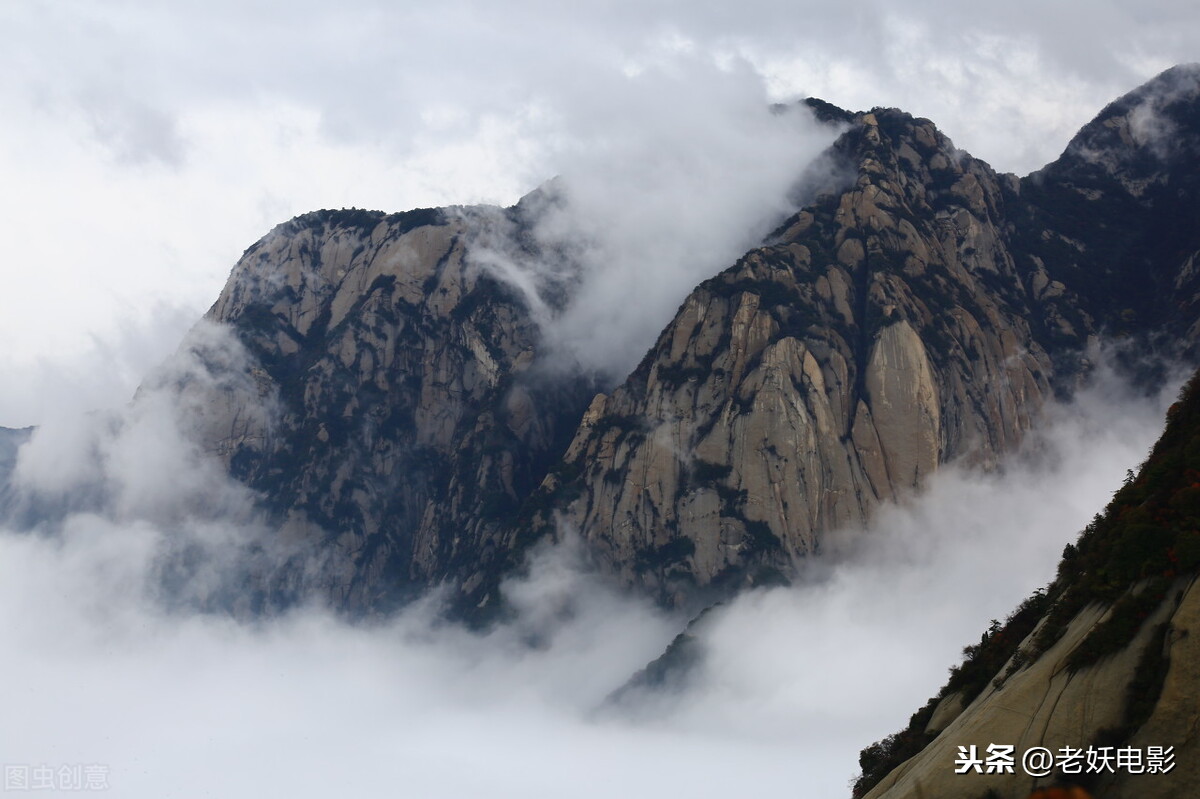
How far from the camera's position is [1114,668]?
289ft

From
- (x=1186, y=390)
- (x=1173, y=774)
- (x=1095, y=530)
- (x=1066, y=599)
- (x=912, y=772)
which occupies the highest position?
(x=1186, y=390)

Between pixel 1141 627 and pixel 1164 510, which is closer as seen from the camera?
pixel 1141 627

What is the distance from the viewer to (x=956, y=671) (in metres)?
127

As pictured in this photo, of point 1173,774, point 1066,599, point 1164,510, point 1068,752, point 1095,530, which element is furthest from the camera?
point 1095,530

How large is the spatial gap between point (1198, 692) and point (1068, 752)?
1030 centimetres

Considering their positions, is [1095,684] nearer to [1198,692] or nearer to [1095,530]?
[1198,692]

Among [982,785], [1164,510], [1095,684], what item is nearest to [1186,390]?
[1164,510]

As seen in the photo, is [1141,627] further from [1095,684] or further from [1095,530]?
[1095,530]

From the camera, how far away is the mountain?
8112 cm

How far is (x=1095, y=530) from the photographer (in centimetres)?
12181

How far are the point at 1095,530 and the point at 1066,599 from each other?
19117mm

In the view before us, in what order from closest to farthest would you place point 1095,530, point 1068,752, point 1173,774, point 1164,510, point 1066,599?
point 1173,774 < point 1068,752 < point 1164,510 < point 1066,599 < point 1095,530

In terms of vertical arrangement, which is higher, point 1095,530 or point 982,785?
point 1095,530

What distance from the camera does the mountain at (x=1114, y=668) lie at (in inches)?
3194
